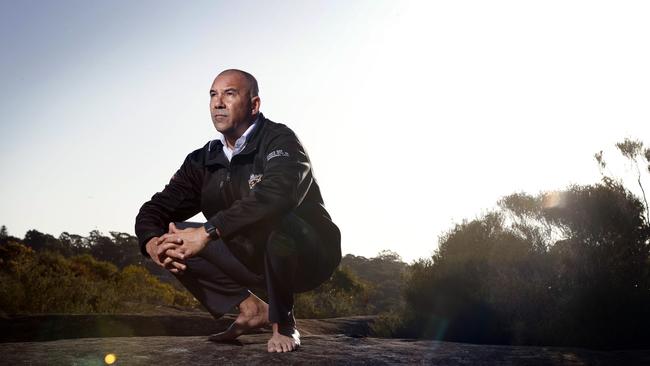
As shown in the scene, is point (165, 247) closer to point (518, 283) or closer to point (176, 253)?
point (176, 253)

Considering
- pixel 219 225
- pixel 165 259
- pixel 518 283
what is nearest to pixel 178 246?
pixel 165 259

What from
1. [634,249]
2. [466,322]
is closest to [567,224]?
[634,249]

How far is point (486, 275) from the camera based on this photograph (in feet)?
38.6

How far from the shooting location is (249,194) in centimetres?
301

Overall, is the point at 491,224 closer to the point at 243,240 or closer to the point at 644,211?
the point at 644,211

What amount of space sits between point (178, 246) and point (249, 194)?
51cm

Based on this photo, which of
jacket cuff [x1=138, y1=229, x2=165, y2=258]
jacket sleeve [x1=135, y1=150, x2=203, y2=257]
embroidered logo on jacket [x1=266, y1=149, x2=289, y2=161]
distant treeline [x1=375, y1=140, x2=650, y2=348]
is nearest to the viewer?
embroidered logo on jacket [x1=266, y1=149, x2=289, y2=161]

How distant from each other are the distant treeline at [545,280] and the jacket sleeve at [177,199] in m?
7.39

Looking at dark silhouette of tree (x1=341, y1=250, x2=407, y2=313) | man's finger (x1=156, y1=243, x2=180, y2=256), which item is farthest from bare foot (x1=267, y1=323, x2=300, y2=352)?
dark silhouette of tree (x1=341, y1=250, x2=407, y2=313)

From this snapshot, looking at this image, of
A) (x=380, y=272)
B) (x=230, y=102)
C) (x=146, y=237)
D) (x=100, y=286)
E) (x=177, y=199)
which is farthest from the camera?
(x=380, y=272)

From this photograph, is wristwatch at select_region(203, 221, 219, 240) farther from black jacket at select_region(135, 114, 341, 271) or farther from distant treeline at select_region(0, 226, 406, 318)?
distant treeline at select_region(0, 226, 406, 318)

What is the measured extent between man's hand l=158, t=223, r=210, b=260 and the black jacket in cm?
11

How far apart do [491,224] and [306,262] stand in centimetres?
1252

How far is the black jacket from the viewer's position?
9.64 feet
